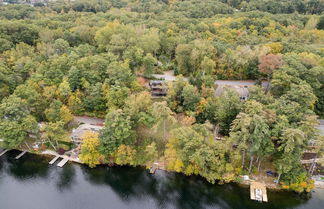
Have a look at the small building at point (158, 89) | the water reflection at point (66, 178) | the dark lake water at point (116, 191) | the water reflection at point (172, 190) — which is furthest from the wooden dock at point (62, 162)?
the small building at point (158, 89)

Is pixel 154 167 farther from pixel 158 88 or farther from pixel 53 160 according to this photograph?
pixel 53 160

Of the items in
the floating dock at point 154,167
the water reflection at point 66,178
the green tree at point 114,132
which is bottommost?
the water reflection at point 66,178

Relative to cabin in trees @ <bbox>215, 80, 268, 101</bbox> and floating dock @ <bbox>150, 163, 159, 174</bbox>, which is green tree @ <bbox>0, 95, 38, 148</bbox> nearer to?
floating dock @ <bbox>150, 163, 159, 174</bbox>

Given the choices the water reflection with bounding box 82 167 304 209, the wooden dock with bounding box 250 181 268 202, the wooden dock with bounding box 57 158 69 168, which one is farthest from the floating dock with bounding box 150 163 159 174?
the wooden dock with bounding box 57 158 69 168

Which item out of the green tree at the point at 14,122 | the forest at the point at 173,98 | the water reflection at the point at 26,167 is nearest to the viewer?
the forest at the point at 173,98

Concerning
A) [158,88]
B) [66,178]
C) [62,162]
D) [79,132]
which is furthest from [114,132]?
[158,88]

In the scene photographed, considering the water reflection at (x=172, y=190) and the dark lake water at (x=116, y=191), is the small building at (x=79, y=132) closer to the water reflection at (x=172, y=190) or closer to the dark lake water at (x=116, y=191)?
the dark lake water at (x=116, y=191)
